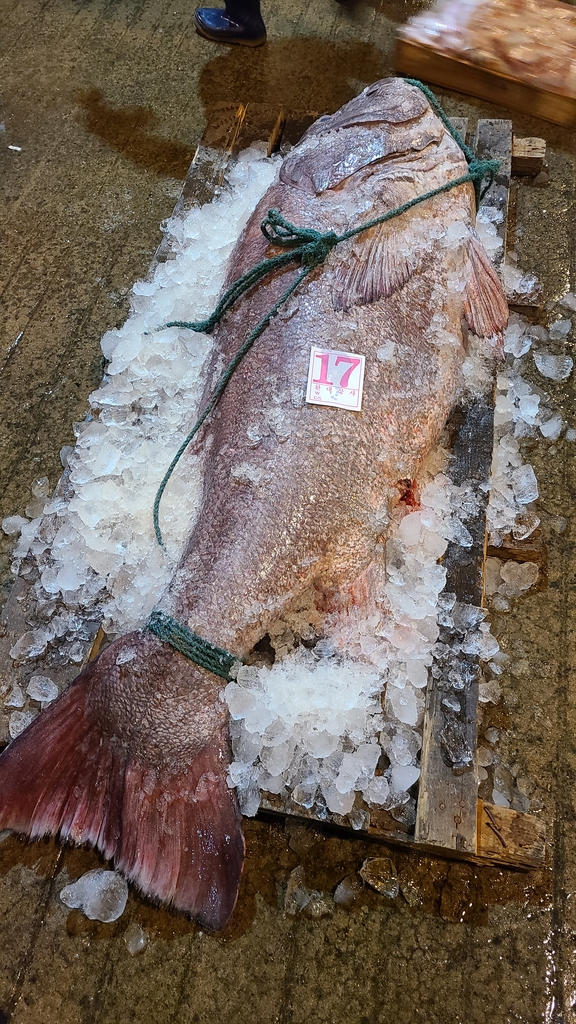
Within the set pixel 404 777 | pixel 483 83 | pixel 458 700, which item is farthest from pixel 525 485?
pixel 483 83

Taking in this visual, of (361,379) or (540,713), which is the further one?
(540,713)

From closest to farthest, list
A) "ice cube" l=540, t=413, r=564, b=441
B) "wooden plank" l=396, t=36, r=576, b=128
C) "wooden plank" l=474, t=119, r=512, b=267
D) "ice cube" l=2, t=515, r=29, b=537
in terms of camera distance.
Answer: "ice cube" l=2, t=515, r=29, b=537 → "ice cube" l=540, t=413, r=564, b=441 → "wooden plank" l=474, t=119, r=512, b=267 → "wooden plank" l=396, t=36, r=576, b=128

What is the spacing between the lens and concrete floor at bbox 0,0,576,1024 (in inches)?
69.9

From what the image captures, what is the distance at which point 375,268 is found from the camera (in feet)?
6.98

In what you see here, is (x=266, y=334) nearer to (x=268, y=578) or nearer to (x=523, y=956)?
(x=268, y=578)

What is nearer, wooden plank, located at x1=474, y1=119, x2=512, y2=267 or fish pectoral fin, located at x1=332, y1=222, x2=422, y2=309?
fish pectoral fin, located at x1=332, y1=222, x2=422, y2=309

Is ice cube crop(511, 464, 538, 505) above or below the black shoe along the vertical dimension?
below

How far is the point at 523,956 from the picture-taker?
71.2 inches

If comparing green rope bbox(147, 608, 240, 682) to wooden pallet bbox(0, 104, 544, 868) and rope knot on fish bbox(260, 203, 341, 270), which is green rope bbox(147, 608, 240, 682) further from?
rope knot on fish bbox(260, 203, 341, 270)

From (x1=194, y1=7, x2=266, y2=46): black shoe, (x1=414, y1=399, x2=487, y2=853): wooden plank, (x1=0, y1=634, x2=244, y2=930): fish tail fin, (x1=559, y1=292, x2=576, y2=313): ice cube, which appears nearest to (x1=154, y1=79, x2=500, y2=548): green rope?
(x1=0, y1=634, x2=244, y2=930): fish tail fin

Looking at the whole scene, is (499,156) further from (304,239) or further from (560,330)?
(304,239)

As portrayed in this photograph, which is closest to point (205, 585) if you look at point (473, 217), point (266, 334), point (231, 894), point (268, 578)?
point (268, 578)

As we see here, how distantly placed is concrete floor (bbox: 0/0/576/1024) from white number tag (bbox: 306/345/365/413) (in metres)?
1.01

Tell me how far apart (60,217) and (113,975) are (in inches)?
133
